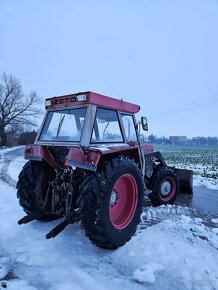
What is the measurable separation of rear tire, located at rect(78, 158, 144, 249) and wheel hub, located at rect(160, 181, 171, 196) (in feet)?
6.83

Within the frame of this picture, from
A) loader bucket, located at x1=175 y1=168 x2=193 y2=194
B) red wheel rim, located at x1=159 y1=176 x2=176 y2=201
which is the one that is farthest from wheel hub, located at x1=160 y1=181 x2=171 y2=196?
loader bucket, located at x1=175 y1=168 x2=193 y2=194

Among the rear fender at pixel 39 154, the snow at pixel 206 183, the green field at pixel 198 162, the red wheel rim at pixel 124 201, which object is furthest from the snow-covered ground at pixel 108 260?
the green field at pixel 198 162

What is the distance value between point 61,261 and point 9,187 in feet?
14.7

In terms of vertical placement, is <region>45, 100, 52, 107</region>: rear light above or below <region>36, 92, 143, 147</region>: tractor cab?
above

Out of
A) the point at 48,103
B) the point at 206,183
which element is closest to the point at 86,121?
the point at 48,103

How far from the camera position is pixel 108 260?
118 inches

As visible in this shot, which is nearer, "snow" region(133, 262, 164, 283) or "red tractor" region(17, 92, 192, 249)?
"snow" region(133, 262, 164, 283)

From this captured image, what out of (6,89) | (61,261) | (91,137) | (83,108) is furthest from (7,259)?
(6,89)

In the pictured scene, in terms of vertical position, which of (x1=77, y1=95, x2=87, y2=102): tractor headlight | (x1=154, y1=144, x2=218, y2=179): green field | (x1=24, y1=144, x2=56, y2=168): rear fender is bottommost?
(x1=154, y1=144, x2=218, y2=179): green field

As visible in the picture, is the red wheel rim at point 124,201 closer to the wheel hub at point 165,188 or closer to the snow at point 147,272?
the snow at point 147,272

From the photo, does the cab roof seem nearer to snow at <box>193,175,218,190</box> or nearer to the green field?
snow at <box>193,175,218,190</box>

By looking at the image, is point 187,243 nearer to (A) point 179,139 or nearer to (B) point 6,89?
(B) point 6,89

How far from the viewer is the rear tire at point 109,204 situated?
287 centimetres

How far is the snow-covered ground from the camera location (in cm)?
255
